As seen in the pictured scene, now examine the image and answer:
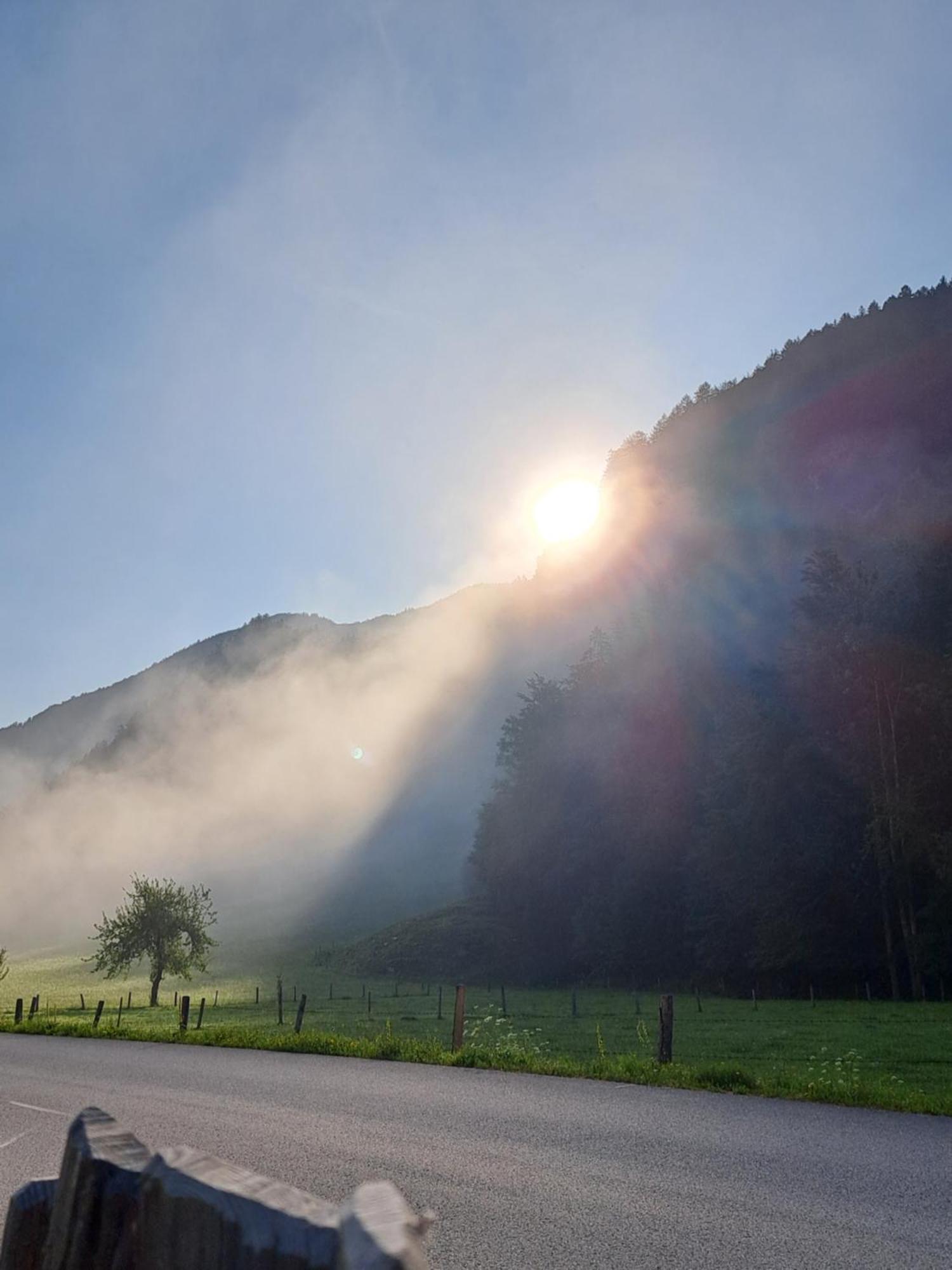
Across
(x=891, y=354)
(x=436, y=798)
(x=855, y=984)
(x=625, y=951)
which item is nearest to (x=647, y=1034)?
(x=855, y=984)

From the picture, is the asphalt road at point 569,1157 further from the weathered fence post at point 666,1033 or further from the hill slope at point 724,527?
the hill slope at point 724,527

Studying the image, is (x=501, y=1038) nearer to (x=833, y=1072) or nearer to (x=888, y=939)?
(x=833, y=1072)

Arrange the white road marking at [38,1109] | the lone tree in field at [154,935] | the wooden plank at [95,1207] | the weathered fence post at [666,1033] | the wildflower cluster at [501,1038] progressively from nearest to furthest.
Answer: the wooden plank at [95,1207], the white road marking at [38,1109], the weathered fence post at [666,1033], the wildflower cluster at [501,1038], the lone tree in field at [154,935]

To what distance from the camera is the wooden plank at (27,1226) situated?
5.88 feet

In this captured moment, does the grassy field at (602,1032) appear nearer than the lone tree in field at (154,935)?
Yes

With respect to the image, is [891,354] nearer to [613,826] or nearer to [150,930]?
[613,826]

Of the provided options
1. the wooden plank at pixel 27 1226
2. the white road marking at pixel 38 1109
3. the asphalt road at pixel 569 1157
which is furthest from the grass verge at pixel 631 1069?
the wooden plank at pixel 27 1226

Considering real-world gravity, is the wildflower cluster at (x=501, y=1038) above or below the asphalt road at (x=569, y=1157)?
below

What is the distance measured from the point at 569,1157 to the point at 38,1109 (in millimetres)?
8196

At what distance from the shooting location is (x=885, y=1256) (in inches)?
249

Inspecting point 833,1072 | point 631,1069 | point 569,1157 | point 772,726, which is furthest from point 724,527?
point 569,1157

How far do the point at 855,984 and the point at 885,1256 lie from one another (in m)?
50.8

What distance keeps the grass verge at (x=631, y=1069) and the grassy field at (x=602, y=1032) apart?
0.04 m

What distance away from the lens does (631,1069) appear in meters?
16.2
